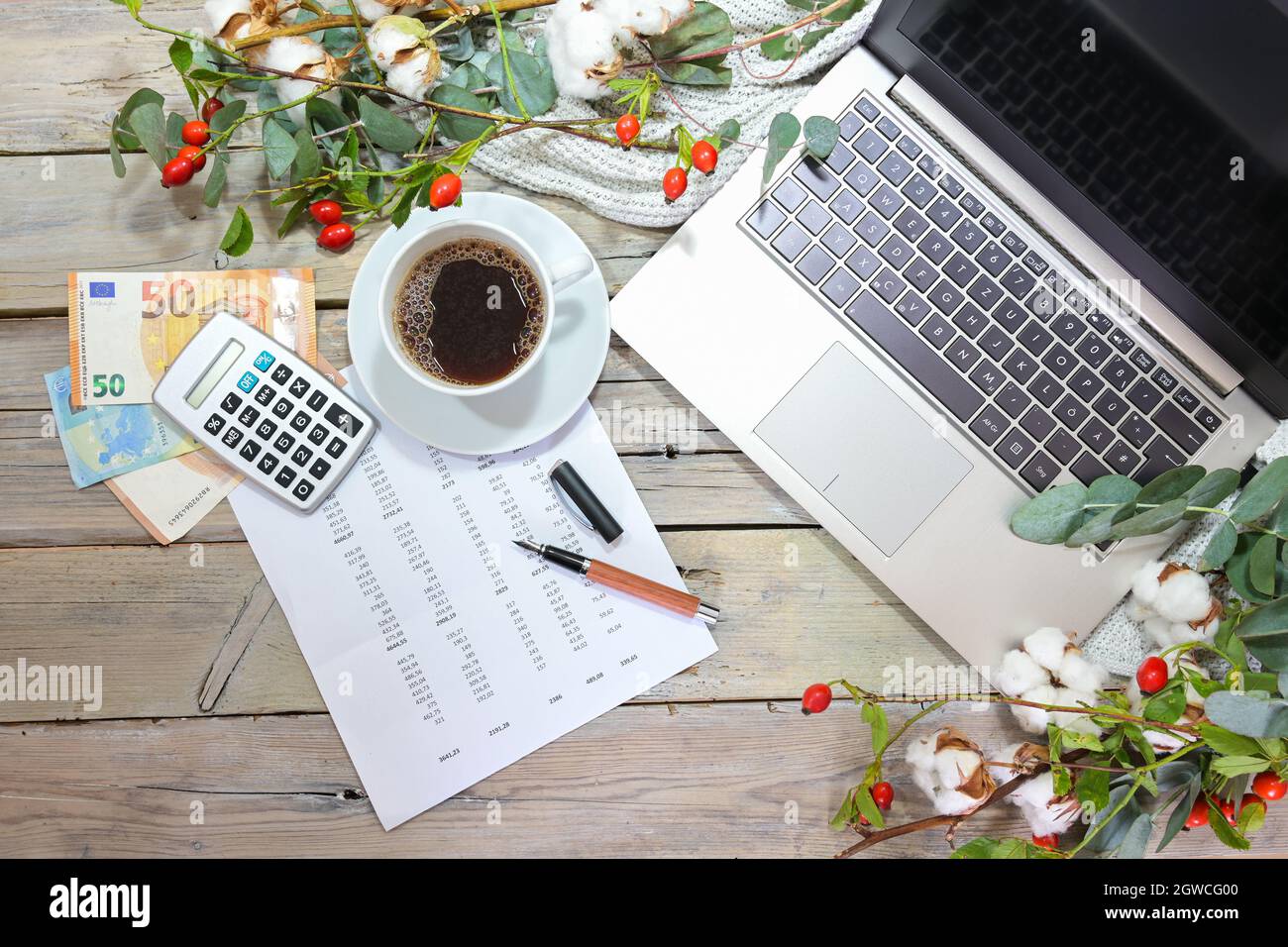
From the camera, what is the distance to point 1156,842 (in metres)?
0.85

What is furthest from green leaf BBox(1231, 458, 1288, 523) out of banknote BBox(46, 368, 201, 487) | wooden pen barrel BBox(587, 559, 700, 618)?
banknote BBox(46, 368, 201, 487)

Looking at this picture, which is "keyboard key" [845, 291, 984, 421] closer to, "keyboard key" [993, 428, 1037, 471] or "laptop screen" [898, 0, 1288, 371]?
"keyboard key" [993, 428, 1037, 471]

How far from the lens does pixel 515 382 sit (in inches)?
32.8

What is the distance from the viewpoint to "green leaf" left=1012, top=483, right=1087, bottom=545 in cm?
74

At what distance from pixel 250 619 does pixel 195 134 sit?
462mm

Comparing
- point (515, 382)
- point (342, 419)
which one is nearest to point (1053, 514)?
point (515, 382)

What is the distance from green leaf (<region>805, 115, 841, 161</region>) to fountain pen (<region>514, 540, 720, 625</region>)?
0.42 meters

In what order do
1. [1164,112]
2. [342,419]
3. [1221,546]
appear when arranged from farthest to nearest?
1. [342,419]
2. [1221,546]
3. [1164,112]

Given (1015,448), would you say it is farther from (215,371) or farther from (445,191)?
(215,371)

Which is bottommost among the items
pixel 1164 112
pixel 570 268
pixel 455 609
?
pixel 455 609

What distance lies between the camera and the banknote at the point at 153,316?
0.86 m
